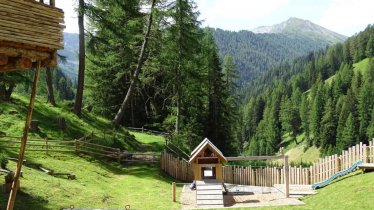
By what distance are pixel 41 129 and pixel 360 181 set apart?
20198 millimetres

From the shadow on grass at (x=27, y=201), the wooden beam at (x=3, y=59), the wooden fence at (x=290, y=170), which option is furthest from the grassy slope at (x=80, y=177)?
the wooden beam at (x=3, y=59)

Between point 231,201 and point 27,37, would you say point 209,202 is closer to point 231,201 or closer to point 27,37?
point 231,201

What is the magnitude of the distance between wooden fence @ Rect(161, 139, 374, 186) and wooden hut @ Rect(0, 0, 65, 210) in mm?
18049

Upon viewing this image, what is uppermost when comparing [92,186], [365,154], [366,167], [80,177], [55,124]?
[55,124]

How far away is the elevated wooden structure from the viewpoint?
977cm

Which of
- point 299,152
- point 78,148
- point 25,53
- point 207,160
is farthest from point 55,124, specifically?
point 299,152

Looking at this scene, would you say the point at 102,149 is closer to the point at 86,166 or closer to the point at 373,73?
the point at 86,166

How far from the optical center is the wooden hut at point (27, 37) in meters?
9.71

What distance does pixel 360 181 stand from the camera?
2080cm

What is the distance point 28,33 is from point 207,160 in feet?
51.9

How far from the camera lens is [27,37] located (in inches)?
401

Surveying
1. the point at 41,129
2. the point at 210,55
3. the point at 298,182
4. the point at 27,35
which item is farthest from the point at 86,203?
the point at 210,55

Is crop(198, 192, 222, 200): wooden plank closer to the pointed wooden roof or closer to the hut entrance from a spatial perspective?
the hut entrance

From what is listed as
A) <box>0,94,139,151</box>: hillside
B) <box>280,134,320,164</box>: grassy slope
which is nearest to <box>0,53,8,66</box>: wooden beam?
<box>0,94,139,151</box>: hillside
